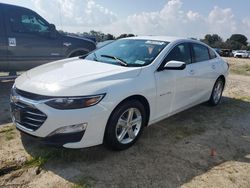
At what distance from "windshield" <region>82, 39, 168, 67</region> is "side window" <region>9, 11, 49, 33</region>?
309 centimetres

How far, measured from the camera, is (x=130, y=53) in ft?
16.0

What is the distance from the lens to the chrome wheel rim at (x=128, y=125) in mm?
4072

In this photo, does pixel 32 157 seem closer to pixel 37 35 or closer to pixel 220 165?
pixel 220 165

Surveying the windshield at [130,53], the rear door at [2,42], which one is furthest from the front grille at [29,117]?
the rear door at [2,42]

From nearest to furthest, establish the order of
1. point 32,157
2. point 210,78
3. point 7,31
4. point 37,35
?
point 32,157 → point 210,78 → point 7,31 → point 37,35

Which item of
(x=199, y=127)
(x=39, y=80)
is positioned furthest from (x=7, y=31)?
(x=199, y=127)

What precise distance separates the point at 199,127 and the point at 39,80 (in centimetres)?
301

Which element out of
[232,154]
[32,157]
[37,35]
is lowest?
[232,154]

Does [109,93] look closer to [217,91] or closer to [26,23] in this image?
[217,91]

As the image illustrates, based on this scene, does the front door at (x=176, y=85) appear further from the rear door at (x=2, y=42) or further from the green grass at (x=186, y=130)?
the rear door at (x=2, y=42)

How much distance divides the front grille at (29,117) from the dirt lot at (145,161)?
451 millimetres

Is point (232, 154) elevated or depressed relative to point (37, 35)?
depressed

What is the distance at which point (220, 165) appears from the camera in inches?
157

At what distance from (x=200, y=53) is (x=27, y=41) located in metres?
4.35
